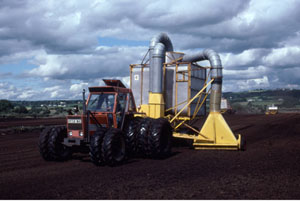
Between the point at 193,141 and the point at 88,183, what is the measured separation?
7.75m

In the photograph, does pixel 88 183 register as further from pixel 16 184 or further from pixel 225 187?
pixel 225 187

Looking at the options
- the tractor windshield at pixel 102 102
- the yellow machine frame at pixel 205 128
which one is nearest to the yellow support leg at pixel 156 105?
the yellow machine frame at pixel 205 128

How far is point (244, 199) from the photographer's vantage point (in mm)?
7043

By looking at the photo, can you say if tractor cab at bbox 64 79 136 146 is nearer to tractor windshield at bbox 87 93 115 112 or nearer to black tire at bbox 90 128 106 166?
tractor windshield at bbox 87 93 115 112

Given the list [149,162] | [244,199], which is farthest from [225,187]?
[149,162]

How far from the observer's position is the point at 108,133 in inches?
426

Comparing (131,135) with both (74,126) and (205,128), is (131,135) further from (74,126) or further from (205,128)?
(205,128)

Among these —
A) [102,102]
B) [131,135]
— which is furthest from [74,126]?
[131,135]

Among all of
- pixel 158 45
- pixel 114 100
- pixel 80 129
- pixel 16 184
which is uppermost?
pixel 158 45

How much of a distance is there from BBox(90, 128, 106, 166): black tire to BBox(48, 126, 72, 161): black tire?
5.78ft

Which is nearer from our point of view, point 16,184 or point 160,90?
point 16,184

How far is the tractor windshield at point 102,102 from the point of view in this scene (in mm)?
12266

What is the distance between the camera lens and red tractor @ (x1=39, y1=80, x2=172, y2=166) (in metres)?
10.8

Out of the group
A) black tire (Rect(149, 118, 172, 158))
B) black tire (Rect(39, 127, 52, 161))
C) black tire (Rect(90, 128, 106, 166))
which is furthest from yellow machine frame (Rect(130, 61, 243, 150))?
black tire (Rect(39, 127, 52, 161))
